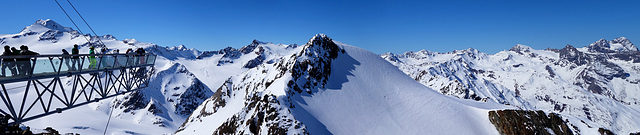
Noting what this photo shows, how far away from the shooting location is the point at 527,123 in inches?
1732

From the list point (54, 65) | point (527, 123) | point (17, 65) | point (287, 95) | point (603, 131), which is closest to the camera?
point (17, 65)

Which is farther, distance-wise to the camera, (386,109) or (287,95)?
(386,109)

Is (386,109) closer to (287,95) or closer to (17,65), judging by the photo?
(287,95)

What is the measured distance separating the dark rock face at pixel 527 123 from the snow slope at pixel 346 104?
72.1 inches

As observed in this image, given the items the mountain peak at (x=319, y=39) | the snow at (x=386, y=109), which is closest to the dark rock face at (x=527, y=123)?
the snow at (x=386, y=109)

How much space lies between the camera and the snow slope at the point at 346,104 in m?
44.4

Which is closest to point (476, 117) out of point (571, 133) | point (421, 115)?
point (421, 115)

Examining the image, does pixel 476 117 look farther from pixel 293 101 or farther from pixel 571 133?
pixel 293 101

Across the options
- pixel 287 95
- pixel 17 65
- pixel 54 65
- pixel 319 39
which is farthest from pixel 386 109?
pixel 17 65

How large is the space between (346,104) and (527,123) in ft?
95.5

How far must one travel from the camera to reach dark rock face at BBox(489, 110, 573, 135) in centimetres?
4334

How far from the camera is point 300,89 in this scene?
171ft

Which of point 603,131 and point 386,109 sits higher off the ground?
point 386,109

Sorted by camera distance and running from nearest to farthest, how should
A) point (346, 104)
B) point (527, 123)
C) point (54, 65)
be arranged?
point (54, 65), point (527, 123), point (346, 104)
